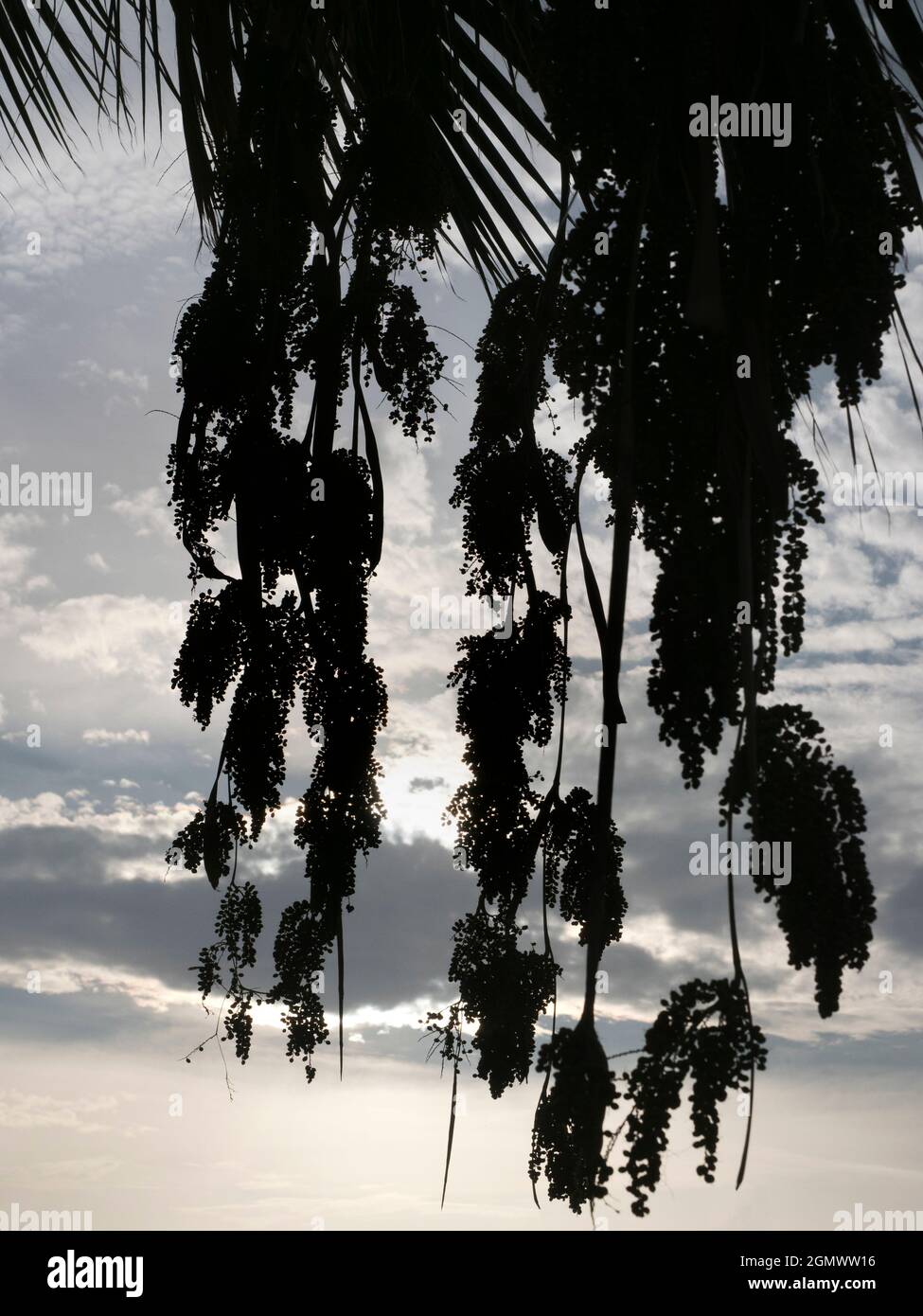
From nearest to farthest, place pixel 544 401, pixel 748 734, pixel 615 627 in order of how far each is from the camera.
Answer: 1. pixel 748 734
2. pixel 615 627
3. pixel 544 401

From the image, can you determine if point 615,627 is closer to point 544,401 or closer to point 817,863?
point 817,863

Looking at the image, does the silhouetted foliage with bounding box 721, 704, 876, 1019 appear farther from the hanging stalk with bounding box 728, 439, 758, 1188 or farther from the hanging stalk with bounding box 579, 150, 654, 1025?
the hanging stalk with bounding box 579, 150, 654, 1025

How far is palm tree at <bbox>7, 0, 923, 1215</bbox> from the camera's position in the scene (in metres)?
1.71

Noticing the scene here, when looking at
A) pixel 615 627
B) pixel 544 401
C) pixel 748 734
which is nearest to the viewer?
pixel 748 734

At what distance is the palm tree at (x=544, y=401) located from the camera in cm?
171

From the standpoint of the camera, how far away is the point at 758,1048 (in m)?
1.64

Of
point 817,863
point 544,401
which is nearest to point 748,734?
point 817,863

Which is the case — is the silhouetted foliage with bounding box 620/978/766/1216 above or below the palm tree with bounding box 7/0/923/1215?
below

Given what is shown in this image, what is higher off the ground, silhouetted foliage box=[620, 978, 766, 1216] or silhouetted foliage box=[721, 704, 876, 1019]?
silhouetted foliage box=[721, 704, 876, 1019]

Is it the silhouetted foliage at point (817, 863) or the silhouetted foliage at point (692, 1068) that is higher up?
the silhouetted foliage at point (817, 863)

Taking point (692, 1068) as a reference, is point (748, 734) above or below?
above

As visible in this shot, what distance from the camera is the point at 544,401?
3.35 meters

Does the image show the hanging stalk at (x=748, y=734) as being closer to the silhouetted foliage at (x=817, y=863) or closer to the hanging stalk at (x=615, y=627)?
the silhouetted foliage at (x=817, y=863)
